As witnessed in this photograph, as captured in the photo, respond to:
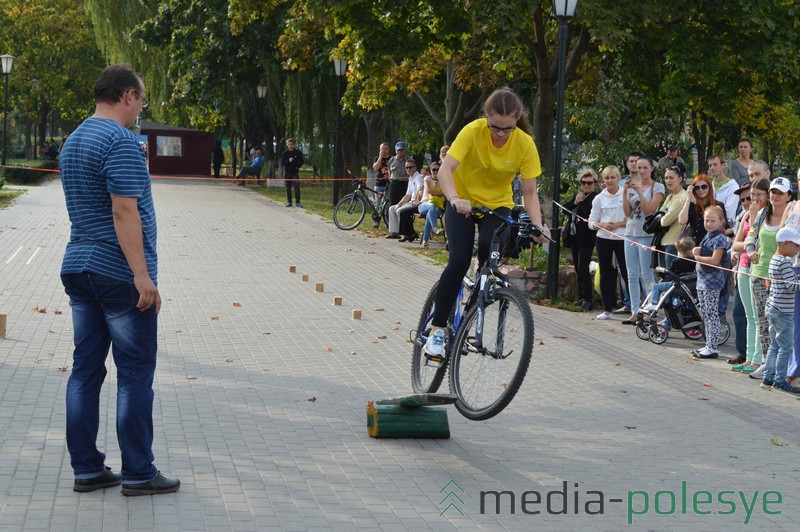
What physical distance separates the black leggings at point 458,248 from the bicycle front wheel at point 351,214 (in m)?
16.5

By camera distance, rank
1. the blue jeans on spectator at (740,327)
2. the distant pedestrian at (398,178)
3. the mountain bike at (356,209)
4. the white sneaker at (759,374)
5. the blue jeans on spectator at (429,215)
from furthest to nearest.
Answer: the mountain bike at (356,209), the distant pedestrian at (398,178), the blue jeans on spectator at (429,215), the blue jeans on spectator at (740,327), the white sneaker at (759,374)

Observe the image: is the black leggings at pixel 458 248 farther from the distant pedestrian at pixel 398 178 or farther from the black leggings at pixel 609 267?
the distant pedestrian at pixel 398 178

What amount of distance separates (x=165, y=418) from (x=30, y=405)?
37.2 inches

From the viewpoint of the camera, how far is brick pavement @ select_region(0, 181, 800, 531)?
537 centimetres

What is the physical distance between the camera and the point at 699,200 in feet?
39.6

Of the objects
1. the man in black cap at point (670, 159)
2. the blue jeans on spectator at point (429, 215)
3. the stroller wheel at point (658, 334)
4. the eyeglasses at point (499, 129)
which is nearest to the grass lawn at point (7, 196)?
the blue jeans on spectator at point (429, 215)

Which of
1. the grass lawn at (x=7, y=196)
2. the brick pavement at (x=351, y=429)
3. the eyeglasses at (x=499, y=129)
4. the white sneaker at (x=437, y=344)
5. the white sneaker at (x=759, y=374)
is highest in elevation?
the eyeglasses at (x=499, y=129)

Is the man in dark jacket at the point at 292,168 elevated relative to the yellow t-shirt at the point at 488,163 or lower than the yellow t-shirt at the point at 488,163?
lower

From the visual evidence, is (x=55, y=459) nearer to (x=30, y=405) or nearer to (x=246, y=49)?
(x=30, y=405)

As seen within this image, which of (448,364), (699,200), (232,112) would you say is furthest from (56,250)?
(232,112)

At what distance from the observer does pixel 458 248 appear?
6.79 metres

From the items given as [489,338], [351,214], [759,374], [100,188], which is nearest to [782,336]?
[759,374]

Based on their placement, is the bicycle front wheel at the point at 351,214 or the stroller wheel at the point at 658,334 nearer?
the stroller wheel at the point at 658,334

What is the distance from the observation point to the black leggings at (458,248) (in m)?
6.75
